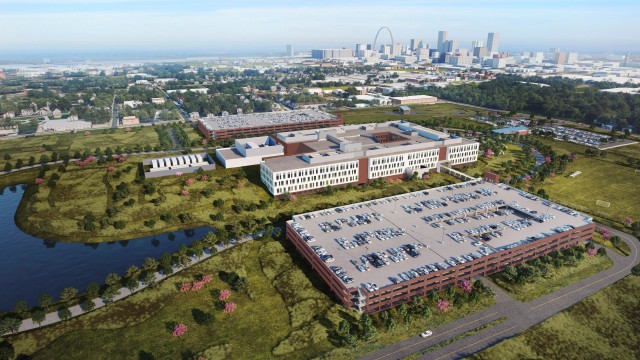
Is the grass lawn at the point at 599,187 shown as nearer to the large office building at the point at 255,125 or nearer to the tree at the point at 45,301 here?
the large office building at the point at 255,125

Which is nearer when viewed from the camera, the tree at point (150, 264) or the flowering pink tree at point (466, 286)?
the flowering pink tree at point (466, 286)

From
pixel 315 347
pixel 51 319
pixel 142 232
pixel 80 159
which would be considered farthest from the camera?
pixel 80 159

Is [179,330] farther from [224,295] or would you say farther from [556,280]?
[556,280]

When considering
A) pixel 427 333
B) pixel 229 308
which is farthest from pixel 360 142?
pixel 229 308

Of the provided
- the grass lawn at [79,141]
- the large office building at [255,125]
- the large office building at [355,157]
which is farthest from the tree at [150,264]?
the large office building at [255,125]

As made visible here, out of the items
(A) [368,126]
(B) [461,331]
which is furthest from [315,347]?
(A) [368,126]

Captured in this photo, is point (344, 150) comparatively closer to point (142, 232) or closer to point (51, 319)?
point (142, 232)
